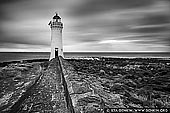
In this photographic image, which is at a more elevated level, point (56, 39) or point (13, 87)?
point (56, 39)

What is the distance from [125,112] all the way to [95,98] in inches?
25.8

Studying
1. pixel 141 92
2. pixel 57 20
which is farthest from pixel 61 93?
pixel 57 20

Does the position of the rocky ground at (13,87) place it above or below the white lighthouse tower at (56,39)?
below

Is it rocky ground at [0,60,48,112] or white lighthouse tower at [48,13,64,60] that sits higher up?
white lighthouse tower at [48,13,64,60]

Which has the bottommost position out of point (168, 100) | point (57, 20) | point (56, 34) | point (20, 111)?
point (20, 111)

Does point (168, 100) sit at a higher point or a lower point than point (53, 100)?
higher

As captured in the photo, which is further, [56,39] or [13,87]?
[56,39]

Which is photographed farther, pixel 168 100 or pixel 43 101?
pixel 43 101

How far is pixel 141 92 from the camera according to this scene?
2.72 metres

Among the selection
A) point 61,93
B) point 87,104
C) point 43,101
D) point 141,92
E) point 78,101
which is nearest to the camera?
point 87,104

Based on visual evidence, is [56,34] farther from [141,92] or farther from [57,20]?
[141,92]

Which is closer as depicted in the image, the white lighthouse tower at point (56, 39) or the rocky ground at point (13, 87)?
the rocky ground at point (13, 87)

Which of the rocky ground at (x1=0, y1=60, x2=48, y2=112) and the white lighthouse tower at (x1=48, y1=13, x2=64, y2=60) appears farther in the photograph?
the white lighthouse tower at (x1=48, y1=13, x2=64, y2=60)

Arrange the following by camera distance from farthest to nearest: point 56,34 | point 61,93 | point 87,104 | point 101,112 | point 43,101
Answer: point 56,34
point 61,93
point 43,101
point 87,104
point 101,112
